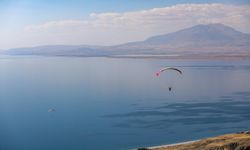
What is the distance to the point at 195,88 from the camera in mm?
35625

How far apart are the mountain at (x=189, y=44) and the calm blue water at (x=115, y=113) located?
6444 cm

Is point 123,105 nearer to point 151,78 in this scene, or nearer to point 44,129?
point 44,129

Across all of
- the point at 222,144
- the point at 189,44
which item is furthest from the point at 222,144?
the point at 189,44

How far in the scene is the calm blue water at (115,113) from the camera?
1939cm

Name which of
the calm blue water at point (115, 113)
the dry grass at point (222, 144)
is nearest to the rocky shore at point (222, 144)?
the dry grass at point (222, 144)

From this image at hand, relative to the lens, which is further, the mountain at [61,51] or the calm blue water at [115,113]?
the mountain at [61,51]

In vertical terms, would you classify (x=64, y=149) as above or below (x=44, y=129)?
below

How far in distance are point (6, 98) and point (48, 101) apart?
3.71 m

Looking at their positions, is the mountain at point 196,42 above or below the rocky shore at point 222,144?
above

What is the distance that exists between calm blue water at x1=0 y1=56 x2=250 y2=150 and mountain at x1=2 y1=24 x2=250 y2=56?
6444 cm

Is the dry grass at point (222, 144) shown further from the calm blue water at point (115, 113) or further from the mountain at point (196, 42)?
the mountain at point (196, 42)

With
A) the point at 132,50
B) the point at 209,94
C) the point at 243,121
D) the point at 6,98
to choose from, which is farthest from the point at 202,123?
the point at 132,50

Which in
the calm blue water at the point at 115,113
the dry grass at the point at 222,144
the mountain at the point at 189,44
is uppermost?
the mountain at the point at 189,44

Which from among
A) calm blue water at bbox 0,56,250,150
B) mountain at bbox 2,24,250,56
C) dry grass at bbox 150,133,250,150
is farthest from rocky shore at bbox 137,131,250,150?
mountain at bbox 2,24,250,56
